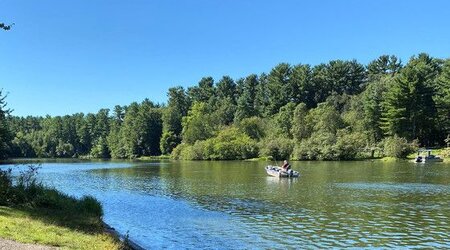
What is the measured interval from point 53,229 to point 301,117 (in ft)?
342

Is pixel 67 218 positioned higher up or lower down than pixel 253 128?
lower down

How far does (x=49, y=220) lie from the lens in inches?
616

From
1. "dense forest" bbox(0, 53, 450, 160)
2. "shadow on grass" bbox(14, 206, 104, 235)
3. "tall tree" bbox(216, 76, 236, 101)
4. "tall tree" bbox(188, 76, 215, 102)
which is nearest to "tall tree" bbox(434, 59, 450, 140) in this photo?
"dense forest" bbox(0, 53, 450, 160)

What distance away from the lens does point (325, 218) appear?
969 inches

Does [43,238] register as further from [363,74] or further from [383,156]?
[363,74]

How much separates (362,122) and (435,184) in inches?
2574

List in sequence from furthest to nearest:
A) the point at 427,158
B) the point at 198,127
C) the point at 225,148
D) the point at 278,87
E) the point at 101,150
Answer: the point at 101,150, the point at 278,87, the point at 198,127, the point at 225,148, the point at 427,158

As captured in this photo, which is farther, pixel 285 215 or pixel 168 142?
pixel 168 142

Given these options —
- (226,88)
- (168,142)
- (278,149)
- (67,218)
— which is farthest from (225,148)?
(67,218)

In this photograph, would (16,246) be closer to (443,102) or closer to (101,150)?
(443,102)

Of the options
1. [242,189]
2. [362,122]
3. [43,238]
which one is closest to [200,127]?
[362,122]

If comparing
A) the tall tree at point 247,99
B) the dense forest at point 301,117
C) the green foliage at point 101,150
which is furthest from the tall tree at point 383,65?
the green foliage at point 101,150

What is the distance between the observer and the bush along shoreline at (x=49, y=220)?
12.8 meters

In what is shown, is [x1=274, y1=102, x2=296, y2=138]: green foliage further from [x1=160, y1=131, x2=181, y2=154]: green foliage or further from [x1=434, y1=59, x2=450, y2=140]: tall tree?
[x1=160, y1=131, x2=181, y2=154]: green foliage
